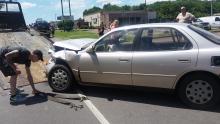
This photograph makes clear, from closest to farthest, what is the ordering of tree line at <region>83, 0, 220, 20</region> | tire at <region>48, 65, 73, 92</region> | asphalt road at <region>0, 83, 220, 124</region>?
asphalt road at <region>0, 83, 220, 124</region> → tire at <region>48, 65, 73, 92</region> → tree line at <region>83, 0, 220, 20</region>

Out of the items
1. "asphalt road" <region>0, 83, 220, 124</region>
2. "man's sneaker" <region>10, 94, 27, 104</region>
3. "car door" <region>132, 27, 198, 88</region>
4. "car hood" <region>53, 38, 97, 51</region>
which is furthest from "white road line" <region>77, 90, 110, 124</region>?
"man's sneaker" <region>10, 94, 27, 104</region>

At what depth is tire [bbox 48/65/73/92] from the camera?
8.52 metres

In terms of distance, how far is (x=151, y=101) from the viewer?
7.68 m

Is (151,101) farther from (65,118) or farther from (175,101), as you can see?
(65,118)

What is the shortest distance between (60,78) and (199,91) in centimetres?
321

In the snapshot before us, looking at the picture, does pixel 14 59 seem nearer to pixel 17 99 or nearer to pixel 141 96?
pixel 17 99

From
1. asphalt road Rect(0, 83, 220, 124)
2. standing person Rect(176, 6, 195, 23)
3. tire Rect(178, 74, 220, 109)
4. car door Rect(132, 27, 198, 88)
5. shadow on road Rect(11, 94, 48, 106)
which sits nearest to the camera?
asphalt road Rect(0, 83, 220, 124)

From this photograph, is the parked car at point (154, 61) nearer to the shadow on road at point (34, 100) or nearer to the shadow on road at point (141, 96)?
the shadow on road at point (141, 96)

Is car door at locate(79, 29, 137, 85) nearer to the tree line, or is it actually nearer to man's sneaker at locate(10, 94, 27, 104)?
man's sneaker at locate(10, 94, 27, 104)

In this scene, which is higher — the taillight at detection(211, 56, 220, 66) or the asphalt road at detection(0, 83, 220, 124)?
the taillight at detection(211, 56, 220, 66)

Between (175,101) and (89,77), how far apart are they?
1.87 metres

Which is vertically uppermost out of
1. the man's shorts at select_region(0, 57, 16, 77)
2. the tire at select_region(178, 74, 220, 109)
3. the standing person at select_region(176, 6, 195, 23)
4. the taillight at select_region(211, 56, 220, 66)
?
the standing person at select_region(176, 6, 195, 23)

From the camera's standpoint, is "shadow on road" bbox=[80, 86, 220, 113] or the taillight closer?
the taillight

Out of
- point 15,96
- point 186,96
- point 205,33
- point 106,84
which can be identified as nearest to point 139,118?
point 186,96
